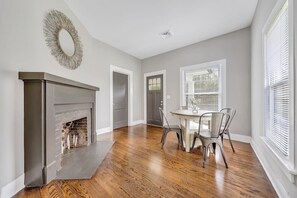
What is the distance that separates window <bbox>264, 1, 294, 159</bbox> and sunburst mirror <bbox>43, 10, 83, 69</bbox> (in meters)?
3.05

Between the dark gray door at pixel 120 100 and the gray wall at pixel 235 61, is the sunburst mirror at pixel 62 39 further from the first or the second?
the gray wall at pixel 235 61

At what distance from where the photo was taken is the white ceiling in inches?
98.5

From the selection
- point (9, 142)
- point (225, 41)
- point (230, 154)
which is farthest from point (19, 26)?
point (225, 41)

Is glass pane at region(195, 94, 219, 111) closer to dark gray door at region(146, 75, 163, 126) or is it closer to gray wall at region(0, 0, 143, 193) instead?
dark gray door at region(146, 75, 163, 126)

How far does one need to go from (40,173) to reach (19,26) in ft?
5.77

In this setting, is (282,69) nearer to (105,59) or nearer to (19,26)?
(19,26)

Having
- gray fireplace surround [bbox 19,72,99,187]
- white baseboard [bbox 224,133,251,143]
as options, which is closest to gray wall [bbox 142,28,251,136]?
white baseboard [bbox 224,133,251,143]

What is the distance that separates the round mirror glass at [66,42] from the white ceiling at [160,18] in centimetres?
58

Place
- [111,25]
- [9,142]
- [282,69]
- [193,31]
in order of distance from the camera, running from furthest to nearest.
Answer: [193,31], [111,25], [282,69], [9,142]

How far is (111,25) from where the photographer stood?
321cm

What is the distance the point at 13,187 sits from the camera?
148 cm

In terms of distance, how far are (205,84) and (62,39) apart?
3.61m

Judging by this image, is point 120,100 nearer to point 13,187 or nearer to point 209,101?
point 209,101

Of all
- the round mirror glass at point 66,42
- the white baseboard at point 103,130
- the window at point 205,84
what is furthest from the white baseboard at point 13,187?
the window at point 205,84
